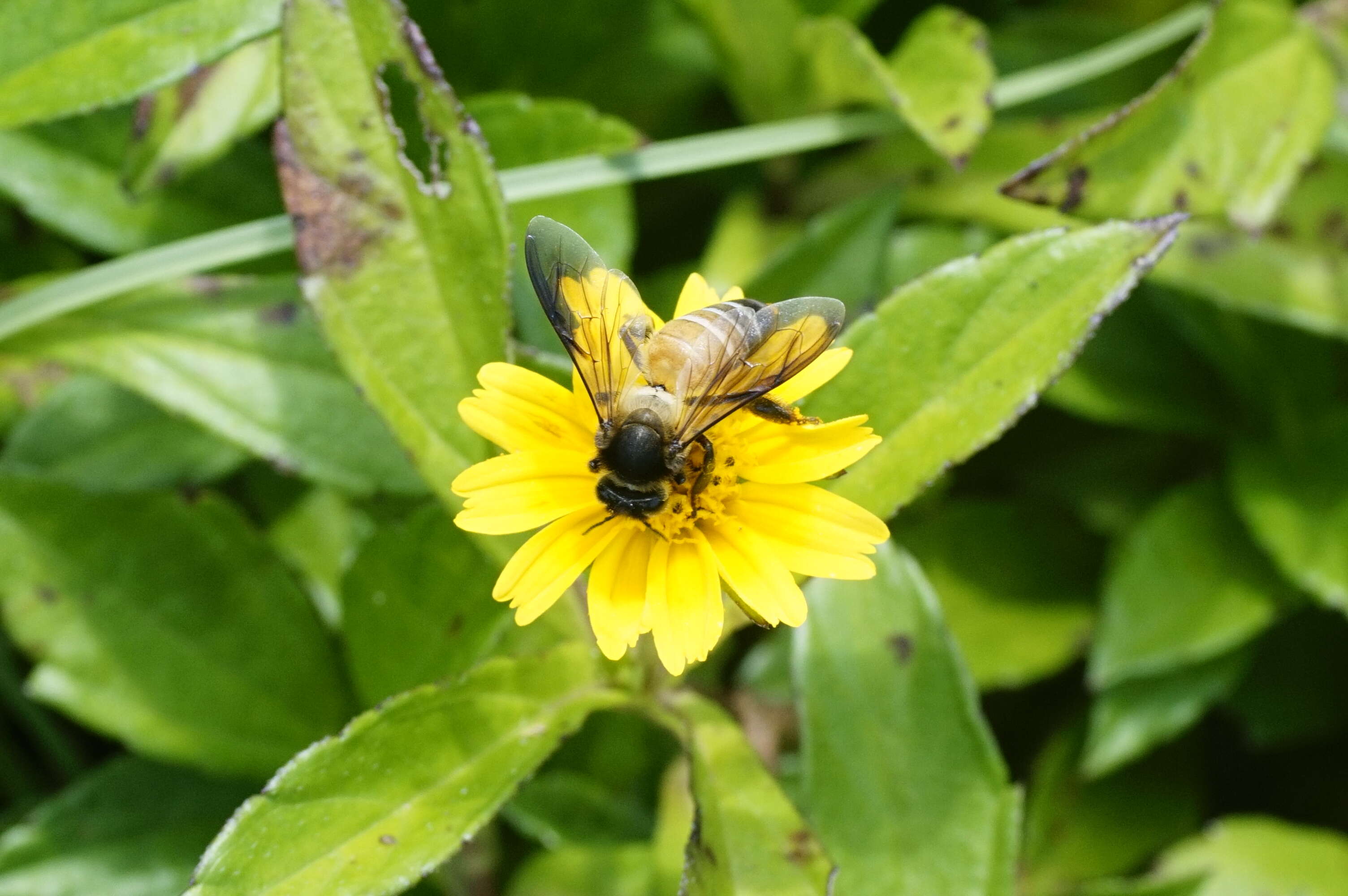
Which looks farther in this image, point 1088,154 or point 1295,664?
point 1295,664

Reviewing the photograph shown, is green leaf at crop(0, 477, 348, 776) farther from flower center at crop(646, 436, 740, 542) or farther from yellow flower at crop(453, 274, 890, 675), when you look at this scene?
flower center at crop(646, 436, 740, 542)

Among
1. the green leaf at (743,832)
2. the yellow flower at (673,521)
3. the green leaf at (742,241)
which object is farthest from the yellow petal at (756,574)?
the green leaf at (742,241)

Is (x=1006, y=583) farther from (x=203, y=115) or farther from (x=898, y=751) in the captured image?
(x=203, y=115)

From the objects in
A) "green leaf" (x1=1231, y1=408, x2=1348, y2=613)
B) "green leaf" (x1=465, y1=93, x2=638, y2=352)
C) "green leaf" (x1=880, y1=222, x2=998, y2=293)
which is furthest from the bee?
"green leaf" (x1=1231, y1=408, x2=1348, y2=613)

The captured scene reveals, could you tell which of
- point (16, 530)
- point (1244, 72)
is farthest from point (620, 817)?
point (1244, 72)

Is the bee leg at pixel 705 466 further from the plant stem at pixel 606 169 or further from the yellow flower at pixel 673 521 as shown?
the plant stem at pixel 606 169

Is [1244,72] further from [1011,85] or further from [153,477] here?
[153,477]
